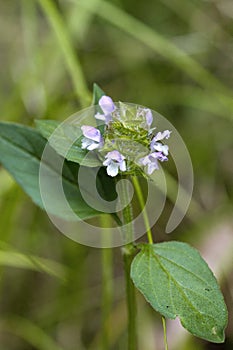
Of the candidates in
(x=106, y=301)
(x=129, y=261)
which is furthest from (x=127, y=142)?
(x=106, y=301)

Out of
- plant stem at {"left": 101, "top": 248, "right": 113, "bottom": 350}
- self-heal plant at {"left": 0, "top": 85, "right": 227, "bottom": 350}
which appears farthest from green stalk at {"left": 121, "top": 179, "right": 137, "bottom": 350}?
plant stem at {"left": 101, "top": 248, "right": 113, "bottom": 350}

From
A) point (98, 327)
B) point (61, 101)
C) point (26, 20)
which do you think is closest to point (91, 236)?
point (98, 327)

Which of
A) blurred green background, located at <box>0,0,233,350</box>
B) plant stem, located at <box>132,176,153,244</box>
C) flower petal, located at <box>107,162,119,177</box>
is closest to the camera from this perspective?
flower petal, located at <box>107,162,119,177</box>

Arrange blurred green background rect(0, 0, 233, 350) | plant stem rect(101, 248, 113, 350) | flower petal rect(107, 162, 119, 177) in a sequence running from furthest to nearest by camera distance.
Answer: blurred green background rect(0, 0, 233, 350) → plant stem rect(101, 248, 113, 350) → flower petal rect(107, 162, 119, 177)

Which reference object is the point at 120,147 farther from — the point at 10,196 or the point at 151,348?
the point at 151,348

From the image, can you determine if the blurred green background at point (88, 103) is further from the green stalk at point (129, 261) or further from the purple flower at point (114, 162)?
the purple flower at point (114, 162)

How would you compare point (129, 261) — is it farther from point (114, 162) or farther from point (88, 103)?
point (88, 103)

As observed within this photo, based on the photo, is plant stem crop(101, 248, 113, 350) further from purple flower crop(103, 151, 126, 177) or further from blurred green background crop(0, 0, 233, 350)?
purple flower crop(103, 151, 126, 177)
